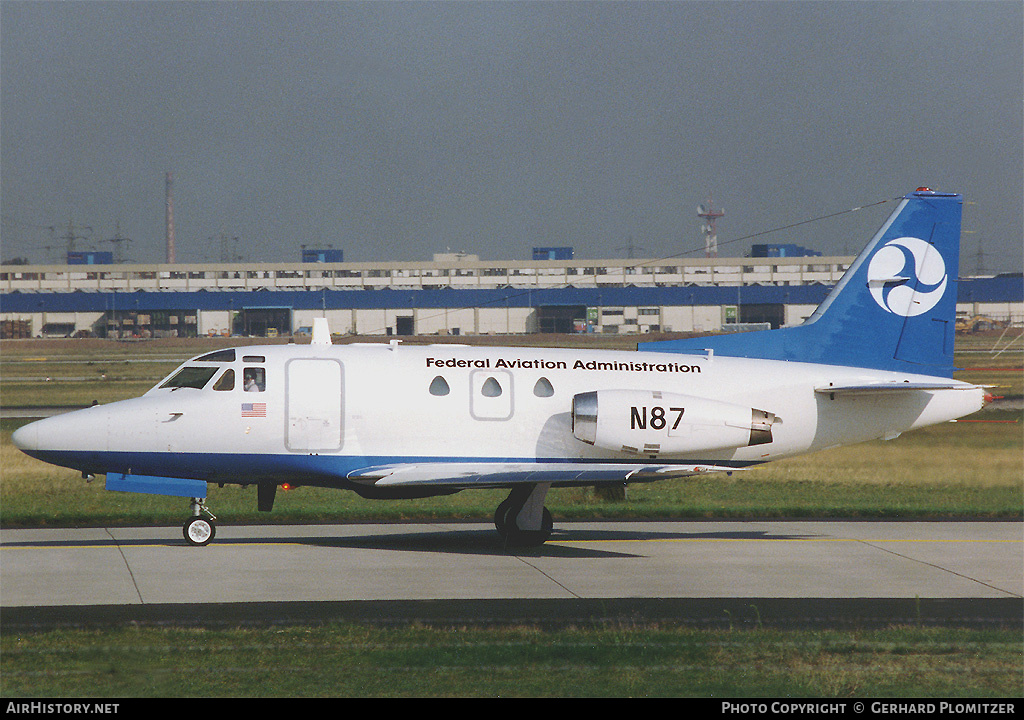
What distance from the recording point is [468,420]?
61.4 ft

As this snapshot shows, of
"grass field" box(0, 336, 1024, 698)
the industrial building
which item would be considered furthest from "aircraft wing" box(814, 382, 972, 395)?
the industrial building

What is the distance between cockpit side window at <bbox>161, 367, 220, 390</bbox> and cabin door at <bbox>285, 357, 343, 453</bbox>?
1388 mm

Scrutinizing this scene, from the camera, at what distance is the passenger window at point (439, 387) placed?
18641 mm

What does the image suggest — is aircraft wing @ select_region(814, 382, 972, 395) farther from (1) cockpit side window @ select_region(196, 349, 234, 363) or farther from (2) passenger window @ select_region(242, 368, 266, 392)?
(1) cockpit side window @ select_region(196, 349, 234, 363)

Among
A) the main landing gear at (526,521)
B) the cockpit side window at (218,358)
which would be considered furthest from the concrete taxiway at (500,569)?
the cockpit side window at (218,358)

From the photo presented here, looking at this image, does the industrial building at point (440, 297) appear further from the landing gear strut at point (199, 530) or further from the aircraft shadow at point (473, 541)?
the landing gear strut at point (199, 530)

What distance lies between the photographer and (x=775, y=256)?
13075cm

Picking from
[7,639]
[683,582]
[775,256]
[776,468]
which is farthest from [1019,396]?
[775,256]

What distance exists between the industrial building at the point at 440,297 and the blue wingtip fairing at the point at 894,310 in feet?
183

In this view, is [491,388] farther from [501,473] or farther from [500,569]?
[500,569]

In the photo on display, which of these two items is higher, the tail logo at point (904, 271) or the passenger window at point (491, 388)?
the tail logo at point (904, 271)

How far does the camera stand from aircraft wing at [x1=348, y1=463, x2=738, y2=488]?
1767 centimetres

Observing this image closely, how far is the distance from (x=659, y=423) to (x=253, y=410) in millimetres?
7275

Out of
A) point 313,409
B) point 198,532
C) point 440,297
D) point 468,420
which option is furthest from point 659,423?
point 440,297
